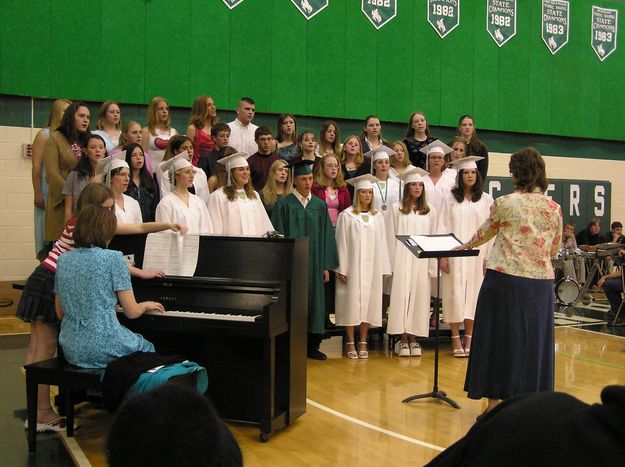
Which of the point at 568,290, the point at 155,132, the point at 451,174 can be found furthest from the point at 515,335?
the point at 568,290

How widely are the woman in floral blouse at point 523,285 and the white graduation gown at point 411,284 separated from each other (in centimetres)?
264

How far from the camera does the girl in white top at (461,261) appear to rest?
7.62 metres

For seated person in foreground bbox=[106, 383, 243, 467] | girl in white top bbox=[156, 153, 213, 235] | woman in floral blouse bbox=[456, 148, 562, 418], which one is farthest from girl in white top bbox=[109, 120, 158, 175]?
seated person in foreground bbox=[106, 383, 243, 467]

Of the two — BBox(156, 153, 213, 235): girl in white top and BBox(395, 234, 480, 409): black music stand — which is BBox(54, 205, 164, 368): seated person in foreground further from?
BBox(395, 234, 480, 409): black music stand

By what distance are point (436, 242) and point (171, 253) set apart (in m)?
2.02

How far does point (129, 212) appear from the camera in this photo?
6219mm

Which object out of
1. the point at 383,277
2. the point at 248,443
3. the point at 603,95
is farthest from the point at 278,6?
the point at 248,443

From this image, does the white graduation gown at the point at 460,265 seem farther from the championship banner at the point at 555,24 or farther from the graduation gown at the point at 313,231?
the championship banner at the point at 555,24

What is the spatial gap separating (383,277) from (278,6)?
18.5 ft

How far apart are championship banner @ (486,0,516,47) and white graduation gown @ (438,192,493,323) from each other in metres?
7.43

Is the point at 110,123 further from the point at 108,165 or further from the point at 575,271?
the point at 575,271

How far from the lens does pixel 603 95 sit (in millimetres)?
15625

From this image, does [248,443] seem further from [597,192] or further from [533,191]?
[597,192]

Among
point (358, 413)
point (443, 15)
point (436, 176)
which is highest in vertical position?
point (443, 15)
